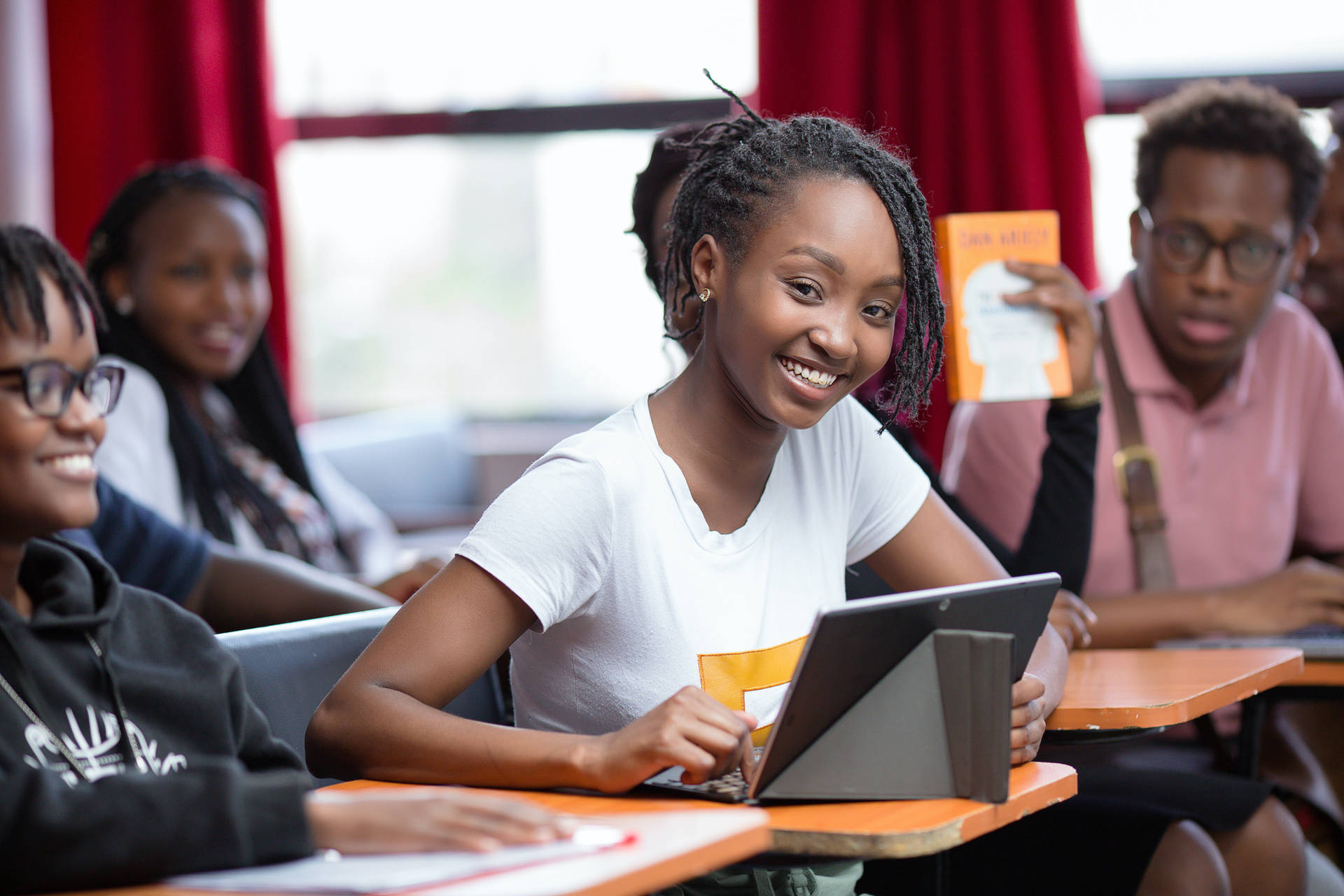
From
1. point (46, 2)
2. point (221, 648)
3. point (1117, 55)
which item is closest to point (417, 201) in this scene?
point (46, 2)

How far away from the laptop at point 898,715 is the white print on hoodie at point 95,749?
0.44 m

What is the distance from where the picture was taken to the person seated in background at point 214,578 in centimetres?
210

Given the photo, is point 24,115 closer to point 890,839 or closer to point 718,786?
point 718,786

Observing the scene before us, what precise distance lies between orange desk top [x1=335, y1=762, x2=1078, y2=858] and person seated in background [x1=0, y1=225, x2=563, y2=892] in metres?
0.18

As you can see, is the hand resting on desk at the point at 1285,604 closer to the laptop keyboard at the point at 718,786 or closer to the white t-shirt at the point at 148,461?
the laptop keyboard at the point at 718,786

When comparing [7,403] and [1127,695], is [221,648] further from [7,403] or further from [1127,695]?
[1127,695]

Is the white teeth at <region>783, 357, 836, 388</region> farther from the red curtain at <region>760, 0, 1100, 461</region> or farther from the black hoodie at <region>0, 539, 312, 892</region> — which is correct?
Answer: the red curtain at <region>760, 0, 1100, 461</region>

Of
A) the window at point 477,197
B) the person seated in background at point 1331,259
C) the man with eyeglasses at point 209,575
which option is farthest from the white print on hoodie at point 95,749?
the window at point 477,197

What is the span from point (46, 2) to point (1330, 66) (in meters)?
4.34

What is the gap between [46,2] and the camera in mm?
5074

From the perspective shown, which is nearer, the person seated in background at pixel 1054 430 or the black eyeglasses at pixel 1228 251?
the person seated in background at pixel 1054 430

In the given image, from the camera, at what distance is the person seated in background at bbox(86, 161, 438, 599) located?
298 cm

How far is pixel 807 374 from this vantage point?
4.89 feet

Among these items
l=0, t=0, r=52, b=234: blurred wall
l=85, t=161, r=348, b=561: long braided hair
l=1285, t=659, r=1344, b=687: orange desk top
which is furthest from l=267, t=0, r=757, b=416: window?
l=1285, t=659, r=1344, b=687: orange desk top
